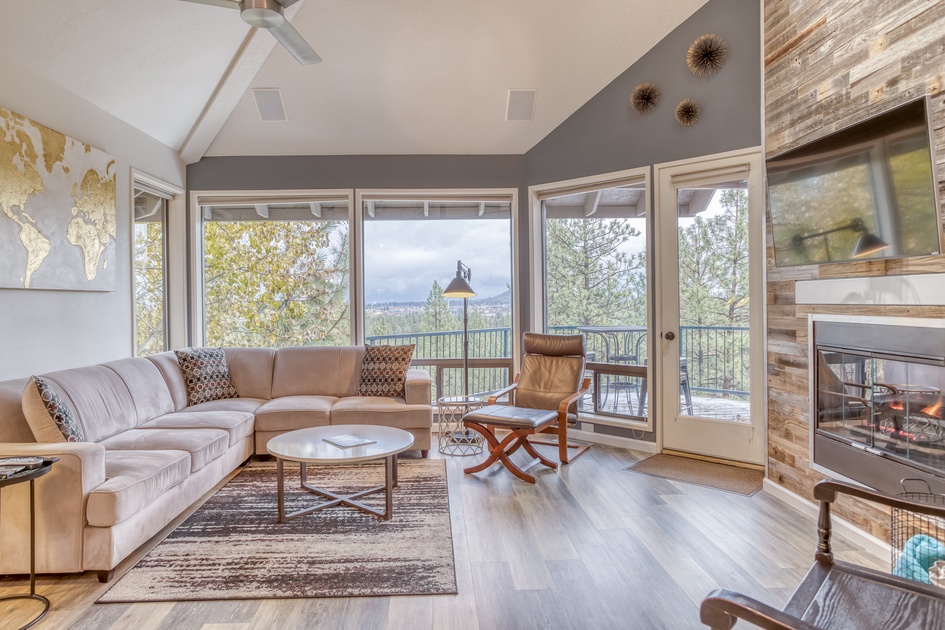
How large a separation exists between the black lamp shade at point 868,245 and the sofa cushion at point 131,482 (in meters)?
3.62

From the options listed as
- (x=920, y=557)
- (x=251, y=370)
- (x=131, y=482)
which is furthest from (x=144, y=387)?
(x=920, y=557)

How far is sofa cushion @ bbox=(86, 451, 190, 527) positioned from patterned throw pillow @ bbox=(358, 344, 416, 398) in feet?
5.60

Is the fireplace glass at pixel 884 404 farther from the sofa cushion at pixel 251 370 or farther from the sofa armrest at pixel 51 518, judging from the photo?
the sofa cushion at pixel 251 370

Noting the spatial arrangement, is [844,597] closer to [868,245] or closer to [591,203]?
[868,245]

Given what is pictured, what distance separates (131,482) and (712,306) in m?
3.89

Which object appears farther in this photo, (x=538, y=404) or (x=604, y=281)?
(x=604, y=281)

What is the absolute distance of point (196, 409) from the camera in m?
3.91

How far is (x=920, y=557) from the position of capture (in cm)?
194

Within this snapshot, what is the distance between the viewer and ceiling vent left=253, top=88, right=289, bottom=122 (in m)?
4.47

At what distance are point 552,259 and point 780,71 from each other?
2342 millimetres

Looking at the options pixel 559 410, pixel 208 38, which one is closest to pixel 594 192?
pixel 559 410

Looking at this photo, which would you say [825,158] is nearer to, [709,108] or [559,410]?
[709,108]

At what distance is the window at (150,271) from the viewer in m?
4.40

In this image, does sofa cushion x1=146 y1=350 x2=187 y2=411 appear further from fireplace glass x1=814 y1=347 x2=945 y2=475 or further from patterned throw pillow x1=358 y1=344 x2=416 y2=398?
fireplace glass x1=814 y1=347 x2=945 y2=475
